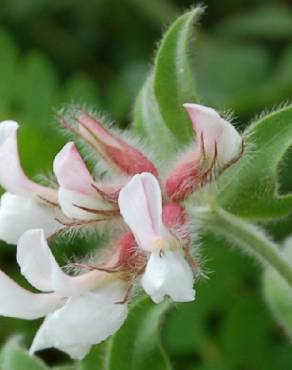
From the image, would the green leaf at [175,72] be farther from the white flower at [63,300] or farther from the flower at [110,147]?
the white flower at [63,300]

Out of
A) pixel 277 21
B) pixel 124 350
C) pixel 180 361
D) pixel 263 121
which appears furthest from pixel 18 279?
pixel 277 21

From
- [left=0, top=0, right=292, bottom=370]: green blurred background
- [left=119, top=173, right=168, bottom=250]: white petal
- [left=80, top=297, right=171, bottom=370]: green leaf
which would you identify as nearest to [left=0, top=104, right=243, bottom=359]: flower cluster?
[left=119, top=173, right=168, bottom=250]: white petal

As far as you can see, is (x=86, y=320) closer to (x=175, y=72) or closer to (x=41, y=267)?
(x=41, y=267)

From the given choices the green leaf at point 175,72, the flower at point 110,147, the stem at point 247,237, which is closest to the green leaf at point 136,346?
the stem at point 247,237

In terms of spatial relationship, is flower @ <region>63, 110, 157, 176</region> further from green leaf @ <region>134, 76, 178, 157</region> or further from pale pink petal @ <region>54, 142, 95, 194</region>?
green leaf @ <region>134, 76, 178, 157</region>

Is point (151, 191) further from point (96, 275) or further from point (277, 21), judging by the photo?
point (277, 21)

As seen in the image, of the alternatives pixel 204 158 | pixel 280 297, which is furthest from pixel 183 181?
pixel 280 297

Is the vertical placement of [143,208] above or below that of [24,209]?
above
